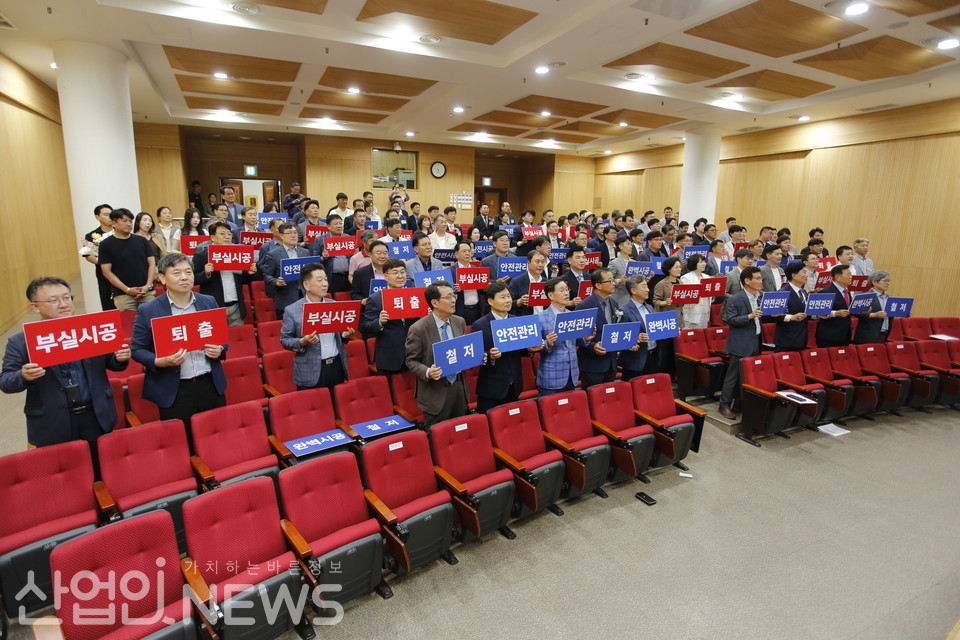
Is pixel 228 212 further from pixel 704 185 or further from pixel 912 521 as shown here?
pixel 704 185

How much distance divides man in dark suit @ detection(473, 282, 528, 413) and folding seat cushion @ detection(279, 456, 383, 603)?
1452 mm

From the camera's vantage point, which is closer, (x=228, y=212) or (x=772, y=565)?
(x=772, y=565)

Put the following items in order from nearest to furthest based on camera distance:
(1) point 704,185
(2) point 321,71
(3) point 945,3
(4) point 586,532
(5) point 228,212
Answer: (4) point 586,532
(3) point 945,3
(2) point 321,71
(5) point 228,212
(1) point 704,185

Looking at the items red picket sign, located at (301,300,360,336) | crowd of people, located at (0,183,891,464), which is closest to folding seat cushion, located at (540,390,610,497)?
crowd of people, located at (0,183,891,464)

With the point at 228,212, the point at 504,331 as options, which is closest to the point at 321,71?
the point at 228,212

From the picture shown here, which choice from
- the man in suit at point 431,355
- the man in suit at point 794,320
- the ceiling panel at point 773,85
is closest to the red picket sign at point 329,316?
the man in suit at point 431,355

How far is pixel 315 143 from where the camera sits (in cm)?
1399

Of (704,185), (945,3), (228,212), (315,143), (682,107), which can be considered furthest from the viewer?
(315,143)

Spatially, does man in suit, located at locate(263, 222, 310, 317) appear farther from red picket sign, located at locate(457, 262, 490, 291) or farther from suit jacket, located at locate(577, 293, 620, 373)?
suit jacket, located at locate(577, 293, 620, 373)

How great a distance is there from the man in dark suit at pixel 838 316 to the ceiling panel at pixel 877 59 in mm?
3279

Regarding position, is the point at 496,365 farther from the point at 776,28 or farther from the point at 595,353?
the point at 776,28

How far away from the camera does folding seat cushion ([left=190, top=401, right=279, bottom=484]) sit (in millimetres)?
3197

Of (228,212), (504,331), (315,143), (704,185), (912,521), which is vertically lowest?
(912,521)

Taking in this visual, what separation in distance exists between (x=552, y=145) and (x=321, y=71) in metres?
9.72
